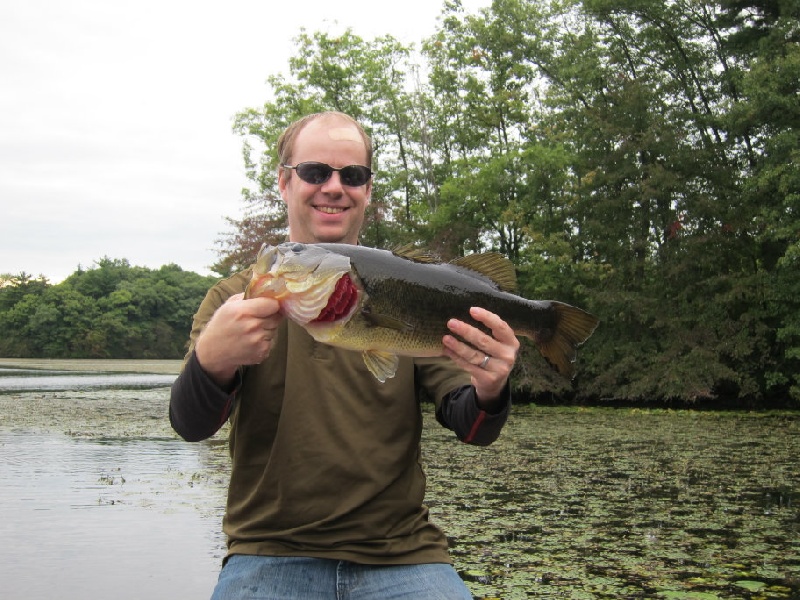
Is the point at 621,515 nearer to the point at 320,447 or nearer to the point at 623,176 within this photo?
the point at 320,447

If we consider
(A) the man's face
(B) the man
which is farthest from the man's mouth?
(B) the man

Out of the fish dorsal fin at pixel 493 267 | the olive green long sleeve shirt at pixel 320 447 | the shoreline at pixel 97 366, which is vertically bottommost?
the shoreline at pixel 97 366

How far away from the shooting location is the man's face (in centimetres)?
304

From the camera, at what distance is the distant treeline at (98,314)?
74375 mm

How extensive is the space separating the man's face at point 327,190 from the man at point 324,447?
1.37 ft

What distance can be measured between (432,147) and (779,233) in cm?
1589

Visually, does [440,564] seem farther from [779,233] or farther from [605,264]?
[605,264]

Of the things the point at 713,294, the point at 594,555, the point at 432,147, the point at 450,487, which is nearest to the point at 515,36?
the point at 432,147

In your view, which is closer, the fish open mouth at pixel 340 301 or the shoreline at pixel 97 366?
the fish open mouth at pixel 340 301

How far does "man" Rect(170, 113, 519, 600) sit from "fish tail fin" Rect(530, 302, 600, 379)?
0.23m

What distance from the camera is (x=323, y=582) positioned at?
99.7 inches

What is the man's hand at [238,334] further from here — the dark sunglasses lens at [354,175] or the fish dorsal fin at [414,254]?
the dark sunglasses lens at [354,175]

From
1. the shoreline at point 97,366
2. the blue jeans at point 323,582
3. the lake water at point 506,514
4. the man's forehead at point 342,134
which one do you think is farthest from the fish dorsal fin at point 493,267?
the shoreline at point 97,366

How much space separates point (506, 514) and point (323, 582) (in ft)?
18.1
